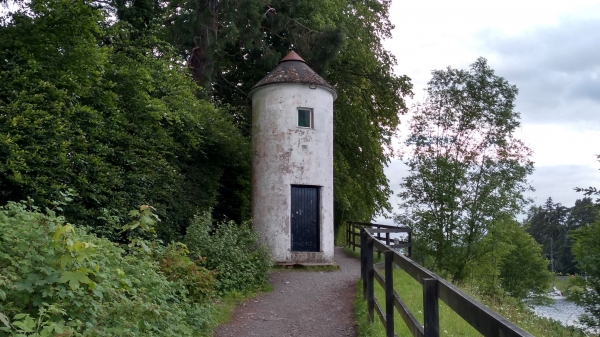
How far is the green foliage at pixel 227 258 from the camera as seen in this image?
392 inches

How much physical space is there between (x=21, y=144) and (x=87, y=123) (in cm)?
153

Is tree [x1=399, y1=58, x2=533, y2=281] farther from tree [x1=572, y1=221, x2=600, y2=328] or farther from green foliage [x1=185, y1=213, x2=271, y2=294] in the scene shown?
green foliage [x1=185, y1=213, x2=271, y2=294]

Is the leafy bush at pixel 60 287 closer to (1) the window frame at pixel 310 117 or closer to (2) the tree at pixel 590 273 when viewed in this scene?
(1) the window frame at pixel 310 117

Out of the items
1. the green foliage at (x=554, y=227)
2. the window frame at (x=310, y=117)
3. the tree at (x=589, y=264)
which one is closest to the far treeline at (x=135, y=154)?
the window frame at (x=310, y=117)

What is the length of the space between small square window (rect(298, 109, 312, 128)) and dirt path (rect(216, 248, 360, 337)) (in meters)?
4.48

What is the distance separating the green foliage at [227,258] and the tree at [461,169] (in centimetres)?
1203

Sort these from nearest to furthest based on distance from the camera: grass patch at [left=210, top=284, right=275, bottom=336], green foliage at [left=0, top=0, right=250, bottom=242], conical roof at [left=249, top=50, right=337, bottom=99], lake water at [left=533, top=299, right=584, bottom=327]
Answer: grass patch at [left=210, top=284, right=275, bottom=336], green foliage at [left=0, top=0, right=250, bottom=242], conical roof at [left=249, top=50, right=337, bottom=99], lake water at [left=533, top=299, right=584, bottom=327]

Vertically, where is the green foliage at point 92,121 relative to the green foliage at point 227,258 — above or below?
above

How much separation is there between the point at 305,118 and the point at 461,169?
9.71 metres

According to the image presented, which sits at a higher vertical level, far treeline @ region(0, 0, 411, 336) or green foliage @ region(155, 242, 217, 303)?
far treeline @ region(0, 0, 411, 336)

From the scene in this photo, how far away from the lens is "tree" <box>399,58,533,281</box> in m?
21.0

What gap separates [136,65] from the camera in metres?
11.8

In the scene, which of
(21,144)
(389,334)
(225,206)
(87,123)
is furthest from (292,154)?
(389,334)

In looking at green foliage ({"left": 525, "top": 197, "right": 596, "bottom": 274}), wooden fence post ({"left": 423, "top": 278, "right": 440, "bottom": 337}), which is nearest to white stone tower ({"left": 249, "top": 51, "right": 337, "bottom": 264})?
wooden fence post ({"left": 423, "top": 278, "right": 440, "bottom": 337})
